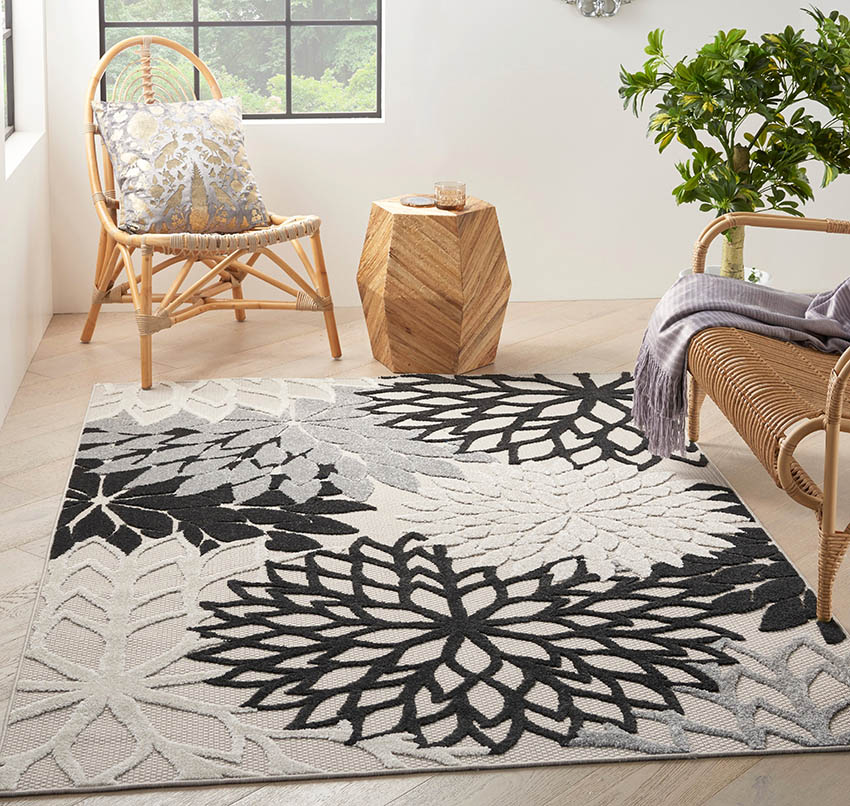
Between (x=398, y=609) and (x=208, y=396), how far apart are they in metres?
1.40

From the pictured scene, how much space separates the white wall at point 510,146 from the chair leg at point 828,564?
253 cm

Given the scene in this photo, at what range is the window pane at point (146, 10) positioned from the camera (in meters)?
4.23

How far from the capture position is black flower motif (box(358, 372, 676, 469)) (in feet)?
10.2

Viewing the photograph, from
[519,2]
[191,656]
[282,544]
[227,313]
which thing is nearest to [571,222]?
[519,2]

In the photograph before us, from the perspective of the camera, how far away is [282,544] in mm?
2537

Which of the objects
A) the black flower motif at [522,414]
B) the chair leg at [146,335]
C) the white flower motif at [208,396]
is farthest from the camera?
the chair leg at [146,335]

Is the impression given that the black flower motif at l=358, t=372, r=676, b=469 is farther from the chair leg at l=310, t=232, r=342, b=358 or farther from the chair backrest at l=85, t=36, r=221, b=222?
the chair backrest at l=85, t=36, r=221, b=222

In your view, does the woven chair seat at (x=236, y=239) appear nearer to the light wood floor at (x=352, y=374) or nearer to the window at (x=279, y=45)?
the light wood floor at (x=352, y=374)

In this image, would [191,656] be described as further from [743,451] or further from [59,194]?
[59,194]

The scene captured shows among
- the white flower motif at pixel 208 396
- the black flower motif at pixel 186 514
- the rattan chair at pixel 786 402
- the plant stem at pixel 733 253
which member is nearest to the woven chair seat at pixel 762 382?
the rattan chair at pixel 786 402

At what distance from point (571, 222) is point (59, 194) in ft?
6.42

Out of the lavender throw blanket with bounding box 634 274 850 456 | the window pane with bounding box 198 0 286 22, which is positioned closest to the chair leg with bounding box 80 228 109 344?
the window pane with bounding box 198 0 286 22

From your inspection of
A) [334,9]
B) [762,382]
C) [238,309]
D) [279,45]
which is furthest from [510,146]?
[762,382]

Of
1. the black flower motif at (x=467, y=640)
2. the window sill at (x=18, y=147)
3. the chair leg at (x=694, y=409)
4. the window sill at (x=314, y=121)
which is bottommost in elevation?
the black flower motif at (x=467, y=640)
